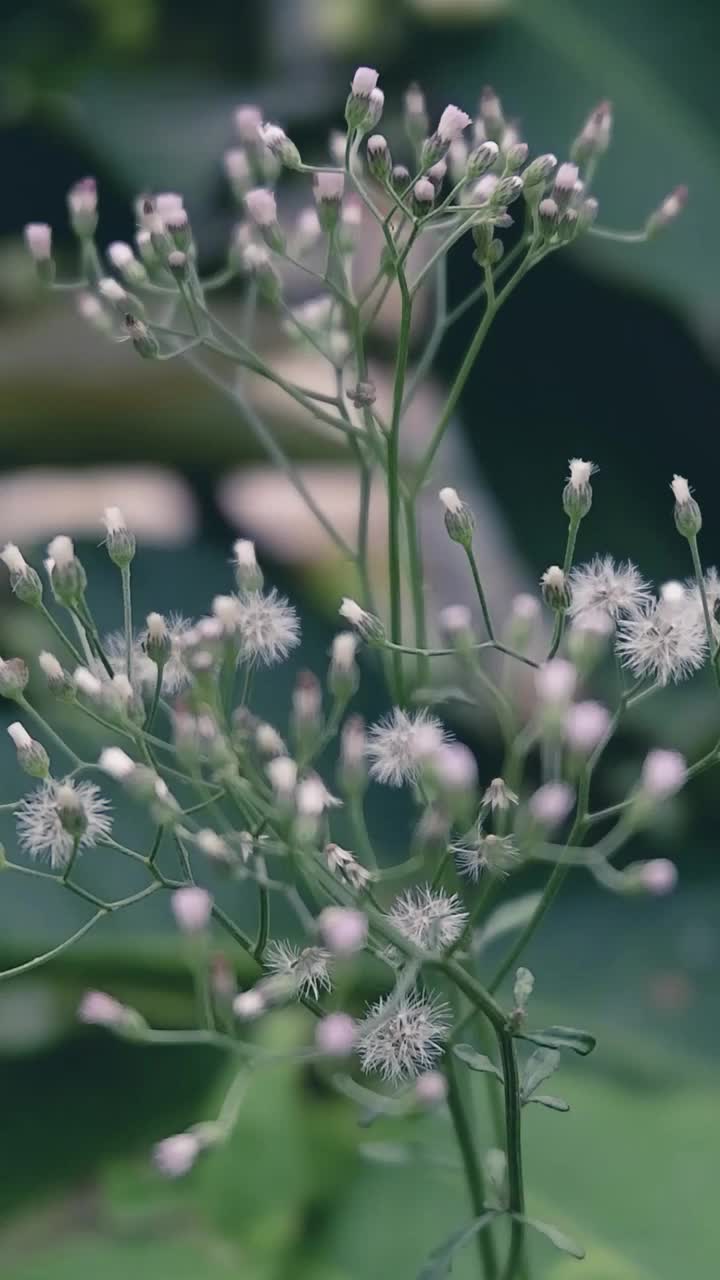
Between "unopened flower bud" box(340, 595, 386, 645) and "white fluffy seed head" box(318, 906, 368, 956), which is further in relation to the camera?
"unopened flower bud" box(340, 595, 386, 645)

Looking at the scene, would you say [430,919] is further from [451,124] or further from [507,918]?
[451,124]

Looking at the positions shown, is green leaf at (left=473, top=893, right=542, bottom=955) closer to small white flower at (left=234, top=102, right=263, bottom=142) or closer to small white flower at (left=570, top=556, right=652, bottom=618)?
small white flower at (left=570, top=556, right=652, bottom=618)

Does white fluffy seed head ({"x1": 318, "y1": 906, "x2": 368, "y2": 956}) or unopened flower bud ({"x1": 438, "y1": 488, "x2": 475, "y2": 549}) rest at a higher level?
unopened flower bud ({"x1": 438, "y1": 488, "x2": 475, "y2": 549})

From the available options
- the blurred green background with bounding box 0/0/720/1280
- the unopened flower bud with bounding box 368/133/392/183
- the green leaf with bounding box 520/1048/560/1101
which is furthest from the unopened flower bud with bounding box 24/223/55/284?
the blurred green background with bounding box 0/0/720/1280

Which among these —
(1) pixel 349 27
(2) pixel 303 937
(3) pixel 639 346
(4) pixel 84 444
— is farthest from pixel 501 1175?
(1) pixel 349 27

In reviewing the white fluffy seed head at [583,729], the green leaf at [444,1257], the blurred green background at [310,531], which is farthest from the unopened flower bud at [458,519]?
the blurred green background at [310,531]

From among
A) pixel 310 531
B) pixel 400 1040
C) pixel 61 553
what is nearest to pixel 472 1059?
pixel 400 1040
